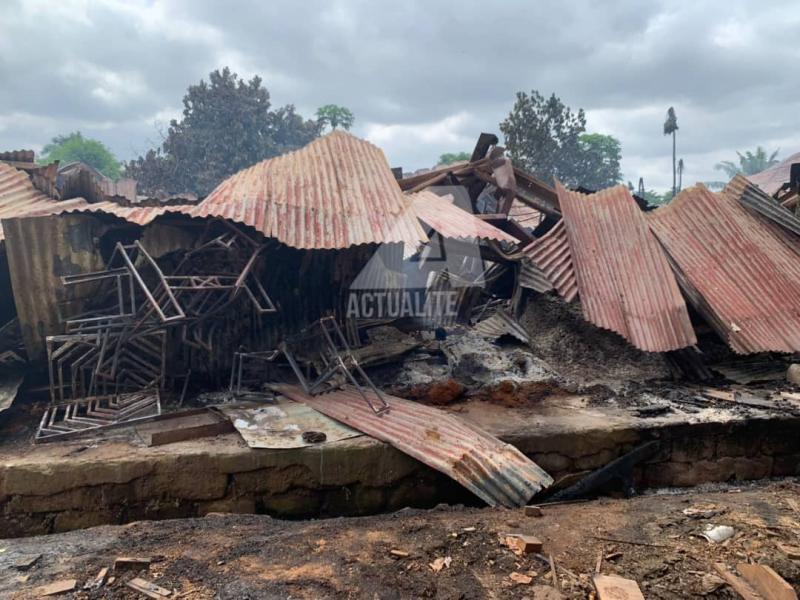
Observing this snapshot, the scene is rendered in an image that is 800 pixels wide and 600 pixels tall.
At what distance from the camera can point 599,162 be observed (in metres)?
29.9

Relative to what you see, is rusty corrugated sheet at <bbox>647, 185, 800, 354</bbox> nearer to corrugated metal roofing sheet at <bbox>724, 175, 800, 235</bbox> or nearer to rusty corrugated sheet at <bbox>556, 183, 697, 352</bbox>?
corrugated metal roofing sheet at <bbox>724, 175, 800, 235</bbox>

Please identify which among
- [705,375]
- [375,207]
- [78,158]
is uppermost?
[78,158]

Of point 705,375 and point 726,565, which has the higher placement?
point 705,375

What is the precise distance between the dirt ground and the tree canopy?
20.6 meters

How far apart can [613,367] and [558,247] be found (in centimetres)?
178

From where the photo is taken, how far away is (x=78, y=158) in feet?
116

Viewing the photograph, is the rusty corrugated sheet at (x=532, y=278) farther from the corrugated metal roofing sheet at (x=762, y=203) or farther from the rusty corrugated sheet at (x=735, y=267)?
the corrugated metal roofing sheet at (x=762, y=203)

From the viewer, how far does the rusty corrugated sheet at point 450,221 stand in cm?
622

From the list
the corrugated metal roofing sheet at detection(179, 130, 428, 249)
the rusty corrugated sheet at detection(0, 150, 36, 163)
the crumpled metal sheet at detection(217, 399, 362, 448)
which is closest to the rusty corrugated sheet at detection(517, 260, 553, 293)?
the corrugated metal roofing sheet at detection(179, 130, 428, 249)

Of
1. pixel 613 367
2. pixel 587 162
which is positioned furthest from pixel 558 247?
pixel 587 162

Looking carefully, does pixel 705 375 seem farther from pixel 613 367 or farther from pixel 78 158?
pixel 78 158

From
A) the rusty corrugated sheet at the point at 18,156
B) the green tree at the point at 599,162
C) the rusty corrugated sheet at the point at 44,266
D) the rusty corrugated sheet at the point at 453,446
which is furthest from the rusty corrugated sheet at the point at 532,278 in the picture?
the green tree at the point at 599,162

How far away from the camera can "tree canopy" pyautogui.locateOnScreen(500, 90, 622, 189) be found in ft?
78.2

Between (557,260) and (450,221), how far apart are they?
1.56 metres
